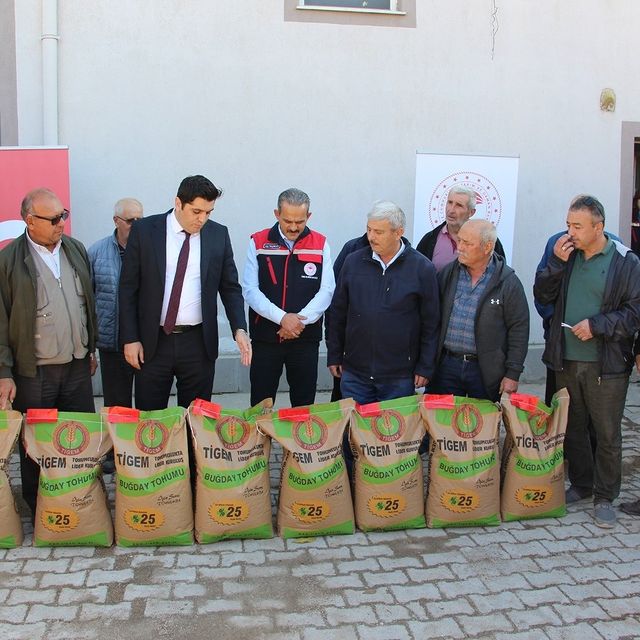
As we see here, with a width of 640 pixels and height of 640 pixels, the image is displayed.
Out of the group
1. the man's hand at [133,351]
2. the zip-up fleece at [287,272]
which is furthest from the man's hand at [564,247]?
the man's hand at [133,351]

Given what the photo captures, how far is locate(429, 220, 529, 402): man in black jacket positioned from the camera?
3.86 metres

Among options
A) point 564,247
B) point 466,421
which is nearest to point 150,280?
point 466,421

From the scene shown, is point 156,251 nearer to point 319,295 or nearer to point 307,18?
point 319,295

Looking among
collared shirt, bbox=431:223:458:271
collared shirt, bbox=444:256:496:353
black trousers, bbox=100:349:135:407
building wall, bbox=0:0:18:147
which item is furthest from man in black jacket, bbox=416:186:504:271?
building wall, bbox=0:0:18:147

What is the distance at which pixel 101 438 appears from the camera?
3.47m

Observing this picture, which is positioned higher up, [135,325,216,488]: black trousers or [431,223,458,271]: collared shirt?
[431,223,458,271]: collared shirt

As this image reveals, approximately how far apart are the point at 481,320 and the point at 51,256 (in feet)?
7.57

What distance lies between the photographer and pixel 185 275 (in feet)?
12.4

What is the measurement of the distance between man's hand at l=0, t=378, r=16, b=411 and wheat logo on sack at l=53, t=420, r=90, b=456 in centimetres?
34

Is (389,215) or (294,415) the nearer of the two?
(294,415)

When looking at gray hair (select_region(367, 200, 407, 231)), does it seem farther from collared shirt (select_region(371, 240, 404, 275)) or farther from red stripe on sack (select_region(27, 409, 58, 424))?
red stripe on sack (select_region(27, 409, 58, 424))

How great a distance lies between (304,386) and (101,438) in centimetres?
134

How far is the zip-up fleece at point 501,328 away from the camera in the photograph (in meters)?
3.87

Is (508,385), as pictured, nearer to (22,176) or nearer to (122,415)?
(122,415)
